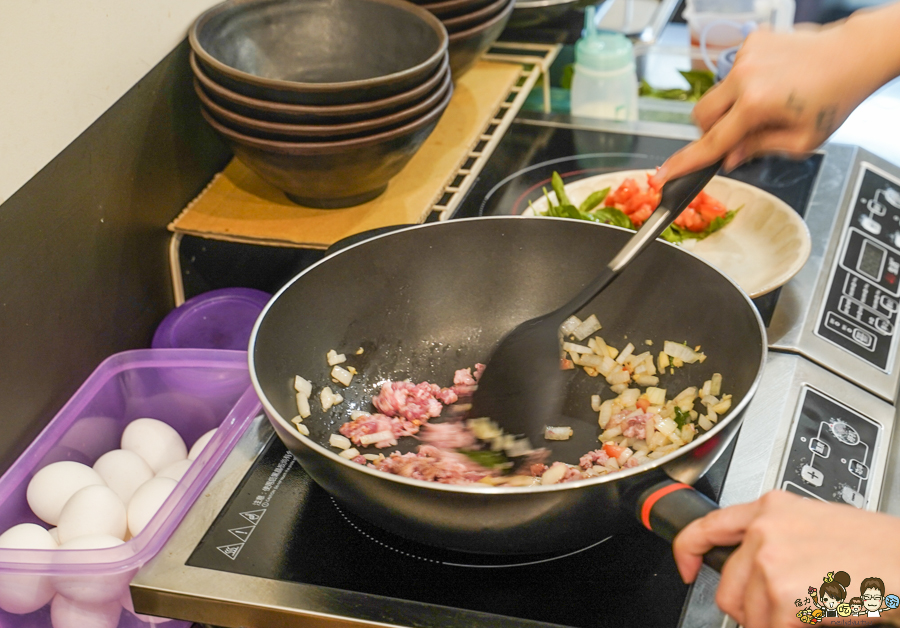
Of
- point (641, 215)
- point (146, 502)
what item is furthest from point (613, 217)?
point (146, 502)

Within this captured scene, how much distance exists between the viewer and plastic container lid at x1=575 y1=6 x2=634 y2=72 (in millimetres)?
1719

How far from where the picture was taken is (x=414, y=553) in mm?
837

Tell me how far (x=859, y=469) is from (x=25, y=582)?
34.9 inches

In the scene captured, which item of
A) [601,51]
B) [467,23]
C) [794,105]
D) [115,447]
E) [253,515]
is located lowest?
[115,447]

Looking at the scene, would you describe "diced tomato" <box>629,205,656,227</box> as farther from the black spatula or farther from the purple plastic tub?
the purple plastic tub

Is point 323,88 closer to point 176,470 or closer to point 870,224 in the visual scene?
point 176,470

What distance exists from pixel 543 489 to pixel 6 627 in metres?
0.60

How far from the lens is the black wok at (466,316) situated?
0.78 meters

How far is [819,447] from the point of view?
37.1 inches

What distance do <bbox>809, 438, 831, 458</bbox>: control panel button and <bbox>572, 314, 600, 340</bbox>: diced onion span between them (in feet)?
0.94

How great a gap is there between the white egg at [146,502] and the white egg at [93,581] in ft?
0.16

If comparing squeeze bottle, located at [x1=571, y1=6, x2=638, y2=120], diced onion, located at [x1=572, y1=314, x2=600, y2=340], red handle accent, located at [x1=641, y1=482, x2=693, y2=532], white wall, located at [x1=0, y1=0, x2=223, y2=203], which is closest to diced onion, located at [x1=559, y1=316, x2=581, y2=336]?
diced onion, located at [x1=572, y1=314, x2=600, y2=340]

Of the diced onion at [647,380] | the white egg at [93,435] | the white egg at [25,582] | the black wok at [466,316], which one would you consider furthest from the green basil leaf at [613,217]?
the white egg at [25,582]

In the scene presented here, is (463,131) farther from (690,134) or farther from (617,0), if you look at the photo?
(617,0)
